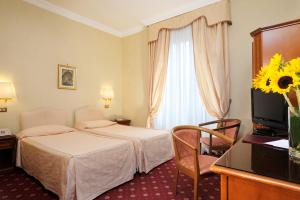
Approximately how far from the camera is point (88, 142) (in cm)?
264

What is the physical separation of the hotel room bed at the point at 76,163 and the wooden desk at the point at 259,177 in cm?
164

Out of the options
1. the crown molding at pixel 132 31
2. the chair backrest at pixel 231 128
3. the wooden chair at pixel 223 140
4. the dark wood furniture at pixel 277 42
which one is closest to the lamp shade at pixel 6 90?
the crown molding at pixel 132 31

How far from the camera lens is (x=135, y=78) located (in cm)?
501

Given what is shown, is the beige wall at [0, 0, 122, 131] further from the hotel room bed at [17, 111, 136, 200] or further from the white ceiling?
the hotel room bed at [17, 111, 136, 200]

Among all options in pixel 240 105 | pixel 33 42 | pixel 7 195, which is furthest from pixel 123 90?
pixel 7 195

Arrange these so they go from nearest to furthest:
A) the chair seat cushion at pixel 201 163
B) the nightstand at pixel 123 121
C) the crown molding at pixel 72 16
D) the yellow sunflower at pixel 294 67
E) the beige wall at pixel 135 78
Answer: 1. the yellow sunflower at pixel 294 67
2. the chair seat cushion at pixel 201 163
3. the crown molding at pixel 72 16
4. the nightstand at pixel 123 121
5. the beige wall at pixel 135 78

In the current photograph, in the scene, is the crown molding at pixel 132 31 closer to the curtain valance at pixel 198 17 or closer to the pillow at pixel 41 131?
the curtain valance at pixel 198 17

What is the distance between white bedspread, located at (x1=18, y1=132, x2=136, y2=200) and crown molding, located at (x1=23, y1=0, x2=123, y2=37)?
267 centimetres

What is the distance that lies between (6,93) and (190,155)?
123 inches

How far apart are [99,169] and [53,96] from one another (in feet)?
7.50

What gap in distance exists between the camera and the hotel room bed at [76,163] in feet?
6.56

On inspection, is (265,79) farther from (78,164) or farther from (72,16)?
(72,16)

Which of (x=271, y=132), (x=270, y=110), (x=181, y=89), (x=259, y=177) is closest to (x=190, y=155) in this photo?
(x=271, y=132)

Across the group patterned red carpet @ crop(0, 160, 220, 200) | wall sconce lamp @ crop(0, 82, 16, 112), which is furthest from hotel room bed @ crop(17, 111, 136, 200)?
wall sconce lamp @ crop(0, 82, 16, 112)
